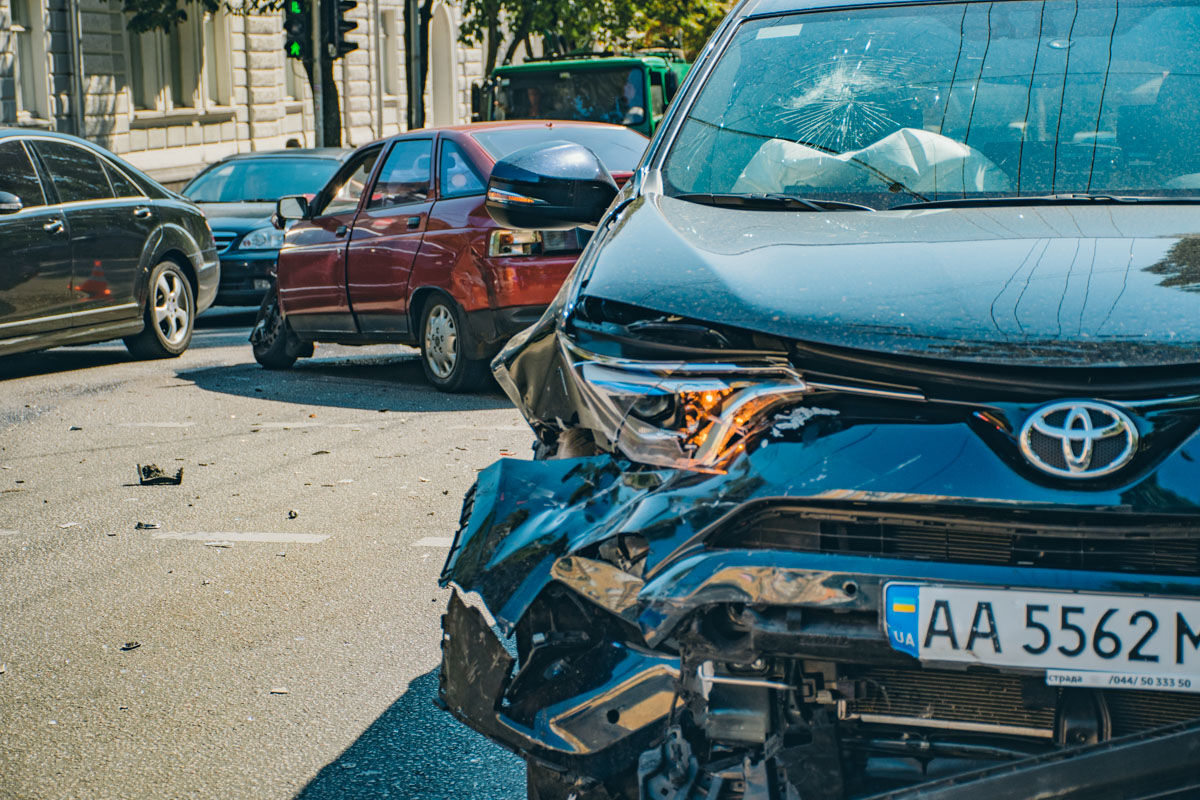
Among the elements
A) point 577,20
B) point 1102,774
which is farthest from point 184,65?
point 1102,774

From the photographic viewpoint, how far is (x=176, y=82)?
29.3m

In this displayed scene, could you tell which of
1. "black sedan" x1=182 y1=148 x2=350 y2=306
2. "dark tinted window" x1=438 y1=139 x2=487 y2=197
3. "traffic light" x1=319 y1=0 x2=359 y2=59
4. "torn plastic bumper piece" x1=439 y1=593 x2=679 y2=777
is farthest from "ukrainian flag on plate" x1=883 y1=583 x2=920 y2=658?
"traffic light" x1=319 y1=0 x2=359 y2=59

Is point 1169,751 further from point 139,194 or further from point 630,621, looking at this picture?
point 139,194

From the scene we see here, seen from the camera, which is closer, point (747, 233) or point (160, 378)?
point (747, 233)

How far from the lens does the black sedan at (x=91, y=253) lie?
1031cm

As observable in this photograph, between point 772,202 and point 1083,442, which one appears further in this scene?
point 772,202

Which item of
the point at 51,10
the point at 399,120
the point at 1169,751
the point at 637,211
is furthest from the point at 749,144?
the point at 399,120

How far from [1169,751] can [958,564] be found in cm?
40

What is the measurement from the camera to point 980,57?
388 cm

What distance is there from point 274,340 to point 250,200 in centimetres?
508

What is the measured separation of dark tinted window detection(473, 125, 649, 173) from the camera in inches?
396

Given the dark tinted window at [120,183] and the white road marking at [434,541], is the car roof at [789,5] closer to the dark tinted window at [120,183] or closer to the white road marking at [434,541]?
the white road marking at [434,541]

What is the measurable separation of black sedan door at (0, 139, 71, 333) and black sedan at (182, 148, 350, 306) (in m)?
4.34

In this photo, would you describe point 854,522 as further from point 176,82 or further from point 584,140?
point 176,82
